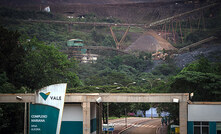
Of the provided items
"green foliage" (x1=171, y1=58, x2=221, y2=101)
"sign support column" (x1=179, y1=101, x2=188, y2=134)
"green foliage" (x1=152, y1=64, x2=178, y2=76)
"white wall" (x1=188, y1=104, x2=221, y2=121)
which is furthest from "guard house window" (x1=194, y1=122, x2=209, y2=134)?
"green foliage" (x1=152, y1=64, x2=178, y2=76)

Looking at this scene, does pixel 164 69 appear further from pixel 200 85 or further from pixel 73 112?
pixel 73 112

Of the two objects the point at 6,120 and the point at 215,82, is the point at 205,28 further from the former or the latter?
the point at 6,120

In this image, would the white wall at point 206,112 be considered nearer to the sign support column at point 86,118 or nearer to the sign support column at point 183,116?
the sign support column at point 183,116

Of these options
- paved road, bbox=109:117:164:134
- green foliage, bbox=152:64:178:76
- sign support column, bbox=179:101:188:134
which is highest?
green foliage, bbox=152:64:178:76

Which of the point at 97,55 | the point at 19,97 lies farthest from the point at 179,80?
the point at 97,55

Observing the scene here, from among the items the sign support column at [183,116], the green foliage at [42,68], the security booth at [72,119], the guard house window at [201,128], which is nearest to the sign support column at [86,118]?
the security booth at [72,119]

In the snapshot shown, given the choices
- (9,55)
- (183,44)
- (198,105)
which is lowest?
(198,105)

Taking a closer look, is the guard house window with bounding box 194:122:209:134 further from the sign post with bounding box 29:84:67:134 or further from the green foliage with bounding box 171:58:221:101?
the green foliage with bounding box 171:58:221:101
